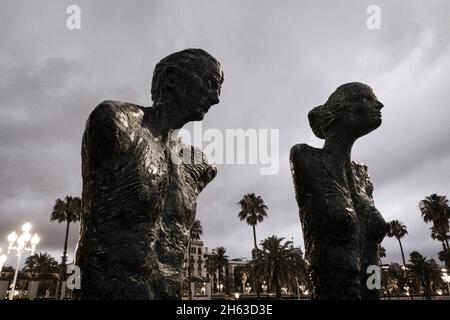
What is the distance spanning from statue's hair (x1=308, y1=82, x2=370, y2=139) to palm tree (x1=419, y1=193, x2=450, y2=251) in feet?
179

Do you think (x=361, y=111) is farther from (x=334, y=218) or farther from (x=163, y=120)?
(x=163, y=120)

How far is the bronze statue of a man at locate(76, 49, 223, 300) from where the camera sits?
1489 mm

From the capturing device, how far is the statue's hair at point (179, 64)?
7.15ft

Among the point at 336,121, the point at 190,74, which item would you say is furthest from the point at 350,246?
the point at 190,74

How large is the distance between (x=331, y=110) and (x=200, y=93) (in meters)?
1.99

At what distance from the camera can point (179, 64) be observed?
2.18m

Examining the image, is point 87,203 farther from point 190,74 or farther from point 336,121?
point 336,121

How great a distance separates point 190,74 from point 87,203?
1043 mm

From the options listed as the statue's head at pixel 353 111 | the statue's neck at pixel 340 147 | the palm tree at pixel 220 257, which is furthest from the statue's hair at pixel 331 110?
the palm tree at pixel 220 257

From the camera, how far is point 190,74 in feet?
7.13

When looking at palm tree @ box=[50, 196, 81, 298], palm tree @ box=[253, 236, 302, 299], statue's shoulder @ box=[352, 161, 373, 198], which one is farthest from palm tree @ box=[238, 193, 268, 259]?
statue's shoulder @ box=[352, 161, 373, 198]

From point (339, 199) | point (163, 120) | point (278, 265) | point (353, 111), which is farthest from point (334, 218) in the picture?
point (278, 265)

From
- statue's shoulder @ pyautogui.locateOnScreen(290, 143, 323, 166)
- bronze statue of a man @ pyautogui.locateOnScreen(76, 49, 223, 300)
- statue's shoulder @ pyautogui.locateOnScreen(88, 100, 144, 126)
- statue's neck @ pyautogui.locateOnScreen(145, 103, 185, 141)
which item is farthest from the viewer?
statue's shoulder @ pyautogui.locateOnScreen(290, 143, 323, 166)

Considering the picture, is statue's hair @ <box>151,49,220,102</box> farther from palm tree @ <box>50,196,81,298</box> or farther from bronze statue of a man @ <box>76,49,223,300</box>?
palm tree @ <box>50,196,81,298</box>
